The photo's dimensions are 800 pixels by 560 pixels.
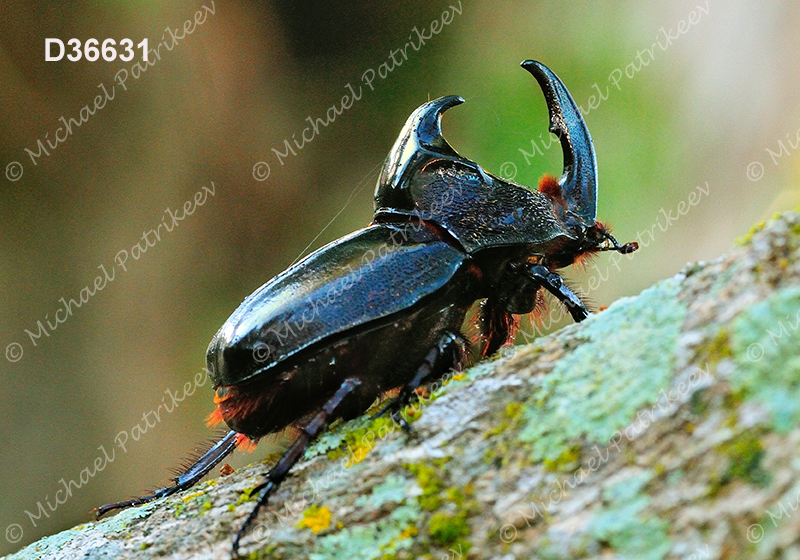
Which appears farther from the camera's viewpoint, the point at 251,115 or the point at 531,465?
the point at 251,115

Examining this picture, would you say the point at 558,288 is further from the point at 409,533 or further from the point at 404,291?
the point at 409,533

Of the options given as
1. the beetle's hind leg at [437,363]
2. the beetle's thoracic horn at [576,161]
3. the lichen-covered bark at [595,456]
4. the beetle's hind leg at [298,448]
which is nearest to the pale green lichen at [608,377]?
the lichen-covered bark at [595,456]

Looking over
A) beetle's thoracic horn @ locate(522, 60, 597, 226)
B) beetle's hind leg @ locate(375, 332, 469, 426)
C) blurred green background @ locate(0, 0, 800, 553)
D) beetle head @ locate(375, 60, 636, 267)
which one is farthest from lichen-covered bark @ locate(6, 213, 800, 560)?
blurred green background @ locate(0, 0, 800, 553)

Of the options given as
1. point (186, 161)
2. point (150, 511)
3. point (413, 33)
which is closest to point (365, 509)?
point (150, 511)

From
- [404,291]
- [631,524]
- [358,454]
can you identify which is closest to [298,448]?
[358,454]

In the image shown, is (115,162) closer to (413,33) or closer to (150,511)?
(413,33)

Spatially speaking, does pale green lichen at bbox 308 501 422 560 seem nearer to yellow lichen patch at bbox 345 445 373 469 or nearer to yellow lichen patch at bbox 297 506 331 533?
yellow lichen patch at bbox 297 506 331 533
